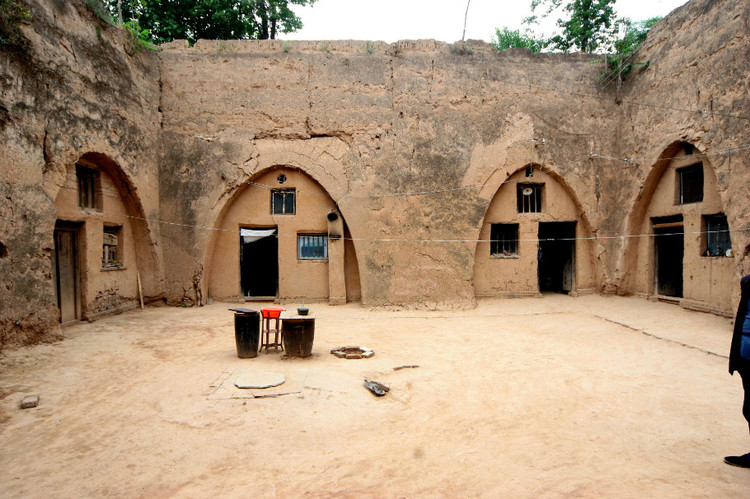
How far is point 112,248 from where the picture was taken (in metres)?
10.3

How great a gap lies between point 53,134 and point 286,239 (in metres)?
5.65

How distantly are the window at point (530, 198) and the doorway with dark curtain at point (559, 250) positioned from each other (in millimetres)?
581

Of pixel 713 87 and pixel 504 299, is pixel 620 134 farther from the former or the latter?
pixel 504 299

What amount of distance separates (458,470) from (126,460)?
2.98m

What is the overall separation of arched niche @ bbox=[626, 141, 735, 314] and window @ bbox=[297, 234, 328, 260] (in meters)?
8.32

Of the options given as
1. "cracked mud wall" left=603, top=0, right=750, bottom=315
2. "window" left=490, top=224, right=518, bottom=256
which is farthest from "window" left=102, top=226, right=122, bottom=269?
"cracked mud wall" left=603, top=0, right=750, bottom=315

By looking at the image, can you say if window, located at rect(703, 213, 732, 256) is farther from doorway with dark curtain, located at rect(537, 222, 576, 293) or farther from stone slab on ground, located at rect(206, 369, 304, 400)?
stone slab on ground, located at rect(206, 369, 304, 400)

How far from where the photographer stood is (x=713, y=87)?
30.1 feet

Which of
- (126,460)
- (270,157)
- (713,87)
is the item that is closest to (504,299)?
(713,87)

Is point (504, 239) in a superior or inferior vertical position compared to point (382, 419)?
superior

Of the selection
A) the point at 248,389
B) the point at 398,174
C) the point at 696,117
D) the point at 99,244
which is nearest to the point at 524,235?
the point at 398,174

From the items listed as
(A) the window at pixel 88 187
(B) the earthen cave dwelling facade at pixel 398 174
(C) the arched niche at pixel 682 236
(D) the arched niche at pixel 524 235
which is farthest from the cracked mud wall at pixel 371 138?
(C) the arched niche at pixel 682 236

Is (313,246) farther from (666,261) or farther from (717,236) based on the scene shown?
(717,236)

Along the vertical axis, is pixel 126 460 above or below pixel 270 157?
below
